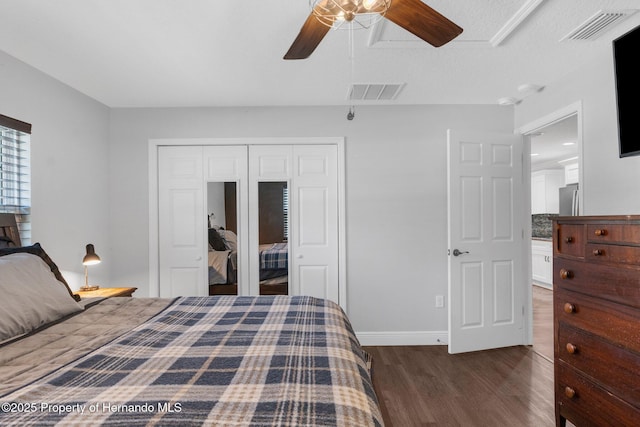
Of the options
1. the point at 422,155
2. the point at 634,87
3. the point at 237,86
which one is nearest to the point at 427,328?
the point at 422,155

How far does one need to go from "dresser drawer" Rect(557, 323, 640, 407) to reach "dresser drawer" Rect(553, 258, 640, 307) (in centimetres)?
22

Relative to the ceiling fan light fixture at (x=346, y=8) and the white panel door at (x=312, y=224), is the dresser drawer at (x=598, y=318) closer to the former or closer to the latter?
the ceiling fan light fixture at (x=346, y=8)

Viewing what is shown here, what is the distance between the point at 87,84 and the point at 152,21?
1.36 m

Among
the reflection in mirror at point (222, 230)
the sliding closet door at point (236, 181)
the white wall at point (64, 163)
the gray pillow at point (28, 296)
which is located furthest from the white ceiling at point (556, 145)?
the white wall at point (64, 163)

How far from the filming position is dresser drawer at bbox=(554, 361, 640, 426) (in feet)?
4.99

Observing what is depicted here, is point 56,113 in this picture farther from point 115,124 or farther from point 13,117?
point 115,124

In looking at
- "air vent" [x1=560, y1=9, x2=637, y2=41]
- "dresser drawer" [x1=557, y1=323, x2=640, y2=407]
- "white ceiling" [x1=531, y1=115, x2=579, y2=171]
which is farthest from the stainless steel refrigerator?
"dresser drawer" [x1=557, y1=323, x2=640, y2=407]

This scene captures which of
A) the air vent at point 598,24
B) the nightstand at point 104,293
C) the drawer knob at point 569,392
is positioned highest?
the air vent at point 598,24

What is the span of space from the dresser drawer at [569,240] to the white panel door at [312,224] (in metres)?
1.92

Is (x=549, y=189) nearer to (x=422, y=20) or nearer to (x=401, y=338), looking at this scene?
(x=401, y=338)

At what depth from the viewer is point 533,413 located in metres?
2.17

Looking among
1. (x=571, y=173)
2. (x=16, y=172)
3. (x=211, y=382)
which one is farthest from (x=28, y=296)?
(x=571, y=173)

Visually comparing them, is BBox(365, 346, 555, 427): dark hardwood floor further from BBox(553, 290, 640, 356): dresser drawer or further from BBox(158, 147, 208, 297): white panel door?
BBox(158, 147, 208, 297): white panel door

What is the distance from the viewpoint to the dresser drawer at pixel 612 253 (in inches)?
58.4
